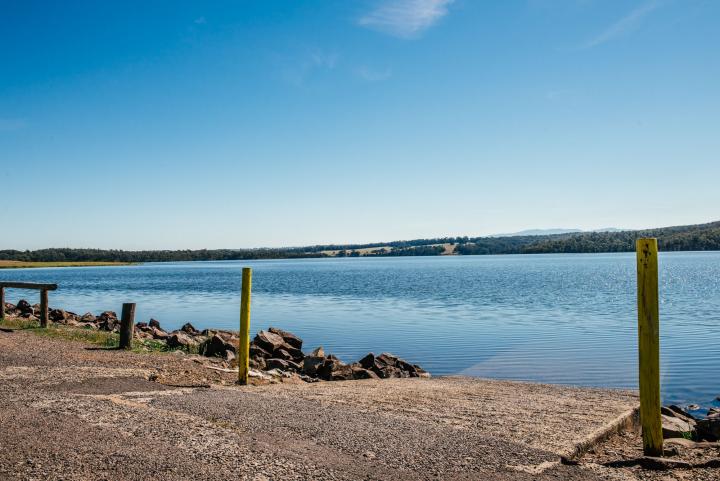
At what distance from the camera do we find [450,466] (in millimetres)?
6098

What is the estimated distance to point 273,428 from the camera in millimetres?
Result: 7355

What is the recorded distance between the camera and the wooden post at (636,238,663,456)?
6.90 m

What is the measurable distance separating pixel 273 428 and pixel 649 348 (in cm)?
443

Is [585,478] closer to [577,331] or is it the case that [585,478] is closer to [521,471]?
[521,471]

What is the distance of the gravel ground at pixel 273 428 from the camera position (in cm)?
584

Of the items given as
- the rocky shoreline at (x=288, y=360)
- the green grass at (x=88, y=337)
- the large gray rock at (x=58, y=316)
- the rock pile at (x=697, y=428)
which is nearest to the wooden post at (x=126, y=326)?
the green grass at (x=88, y=337)

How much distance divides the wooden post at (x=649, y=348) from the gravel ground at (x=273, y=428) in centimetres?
81

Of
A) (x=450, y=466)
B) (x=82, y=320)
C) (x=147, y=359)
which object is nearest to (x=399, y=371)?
(x=147, y=359)

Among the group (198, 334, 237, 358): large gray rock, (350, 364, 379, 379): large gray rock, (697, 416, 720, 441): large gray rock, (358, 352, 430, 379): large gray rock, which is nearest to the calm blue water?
(358, 352, 430, 379): large gray rock

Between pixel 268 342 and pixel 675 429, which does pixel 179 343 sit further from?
pixel 675 429

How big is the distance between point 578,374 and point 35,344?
14.1m

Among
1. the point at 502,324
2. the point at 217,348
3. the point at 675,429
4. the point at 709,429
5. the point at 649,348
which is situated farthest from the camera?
the point at 502,324

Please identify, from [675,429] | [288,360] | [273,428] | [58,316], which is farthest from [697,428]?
[58,316]

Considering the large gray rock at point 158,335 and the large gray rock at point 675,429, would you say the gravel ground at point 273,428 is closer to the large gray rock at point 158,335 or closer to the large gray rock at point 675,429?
the large gray rock at point 675,429
